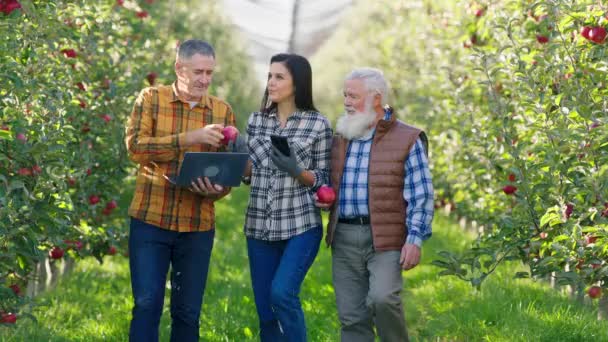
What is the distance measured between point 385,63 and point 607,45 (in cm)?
1316

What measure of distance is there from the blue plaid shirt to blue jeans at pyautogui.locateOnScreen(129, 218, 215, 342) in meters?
0.76

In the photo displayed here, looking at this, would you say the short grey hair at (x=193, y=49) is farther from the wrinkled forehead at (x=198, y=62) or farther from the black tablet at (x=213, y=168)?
the black tablet at (x=213, y=168)

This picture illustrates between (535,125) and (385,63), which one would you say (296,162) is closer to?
(535,125)

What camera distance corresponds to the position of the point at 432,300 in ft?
25.7

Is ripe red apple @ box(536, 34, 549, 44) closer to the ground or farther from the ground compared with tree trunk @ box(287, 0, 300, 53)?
closer to the ground

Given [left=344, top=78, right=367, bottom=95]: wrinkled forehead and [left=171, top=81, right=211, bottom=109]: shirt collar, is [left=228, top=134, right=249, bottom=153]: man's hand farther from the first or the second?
[left=344, top=78, right=367, bottom=95]: wrinkled forehead

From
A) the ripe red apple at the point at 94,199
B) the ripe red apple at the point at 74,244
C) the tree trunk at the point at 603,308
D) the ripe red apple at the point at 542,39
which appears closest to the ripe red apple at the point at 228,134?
the ripe red apple at the point at 74,244

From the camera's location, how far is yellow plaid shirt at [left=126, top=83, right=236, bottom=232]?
4.84m

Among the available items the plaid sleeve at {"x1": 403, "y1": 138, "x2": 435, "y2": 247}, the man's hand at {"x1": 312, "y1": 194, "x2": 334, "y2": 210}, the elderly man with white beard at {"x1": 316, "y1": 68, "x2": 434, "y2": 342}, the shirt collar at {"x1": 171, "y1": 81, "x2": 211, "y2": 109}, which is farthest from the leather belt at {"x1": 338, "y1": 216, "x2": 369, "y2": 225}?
the shirt collar at {"x1": 171, "y1": 81, "x2": 211, "y2": 109}

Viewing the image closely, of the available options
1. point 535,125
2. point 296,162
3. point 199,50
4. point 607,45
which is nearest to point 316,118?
point 296,162

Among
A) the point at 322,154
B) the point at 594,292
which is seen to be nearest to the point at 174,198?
the point at 322,154

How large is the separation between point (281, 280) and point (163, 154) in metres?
0.87

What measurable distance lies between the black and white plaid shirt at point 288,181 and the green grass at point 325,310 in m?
1.52

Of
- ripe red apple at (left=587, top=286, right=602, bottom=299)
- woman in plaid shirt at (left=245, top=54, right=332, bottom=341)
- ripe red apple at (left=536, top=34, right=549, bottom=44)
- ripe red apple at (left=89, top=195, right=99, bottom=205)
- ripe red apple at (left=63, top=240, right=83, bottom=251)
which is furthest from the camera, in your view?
ripe red apple at (left=89, top=195, right=99, bottom=205)
